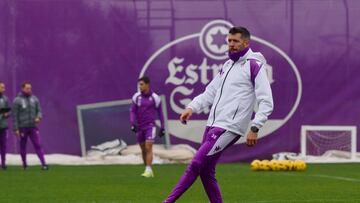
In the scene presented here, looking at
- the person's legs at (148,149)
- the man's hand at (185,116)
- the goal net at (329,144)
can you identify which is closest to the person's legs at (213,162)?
the man's hand at (185,116)

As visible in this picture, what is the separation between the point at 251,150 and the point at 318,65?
2.74 meters

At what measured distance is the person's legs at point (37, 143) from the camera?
2033 cm

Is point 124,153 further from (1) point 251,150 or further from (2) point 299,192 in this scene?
(2) point 299,192

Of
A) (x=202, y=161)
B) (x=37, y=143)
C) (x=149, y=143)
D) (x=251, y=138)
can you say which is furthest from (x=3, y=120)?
(x=251, y=138)

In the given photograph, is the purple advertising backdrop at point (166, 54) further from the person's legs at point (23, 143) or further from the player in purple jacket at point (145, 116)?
the player in purple jacket at point (145, 116)

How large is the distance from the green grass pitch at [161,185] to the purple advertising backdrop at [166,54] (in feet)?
6.76

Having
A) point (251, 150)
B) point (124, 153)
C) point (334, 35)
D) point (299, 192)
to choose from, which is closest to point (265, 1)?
point (334, 35)

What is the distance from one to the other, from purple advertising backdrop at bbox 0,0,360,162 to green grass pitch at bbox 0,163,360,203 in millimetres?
2062

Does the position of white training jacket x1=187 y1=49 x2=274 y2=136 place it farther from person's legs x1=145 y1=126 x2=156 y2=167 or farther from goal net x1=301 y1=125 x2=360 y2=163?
goal net x1=301 y1=125 x2=360 y2=163

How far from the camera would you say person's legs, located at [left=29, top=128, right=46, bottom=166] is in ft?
66.7

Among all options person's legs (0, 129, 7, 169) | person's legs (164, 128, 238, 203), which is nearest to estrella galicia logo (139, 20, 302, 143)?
person's legs (0, 129, 7, 169)

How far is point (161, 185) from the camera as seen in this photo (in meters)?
14.8

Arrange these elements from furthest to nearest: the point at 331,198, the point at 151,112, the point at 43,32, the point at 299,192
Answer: the point at 43,32, the point at 151,112, the point at 299,192, the point at 331,198

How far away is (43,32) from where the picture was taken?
22.7 metres
